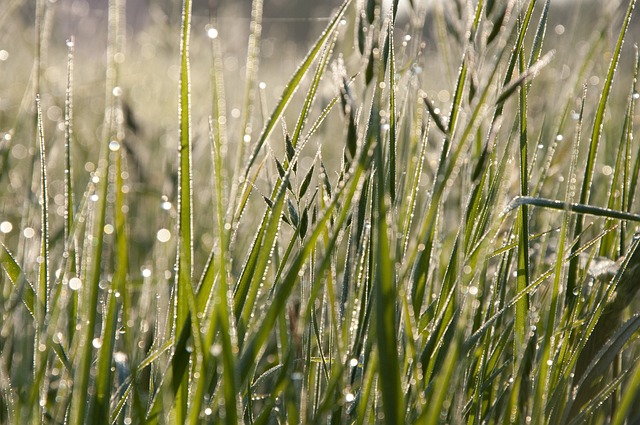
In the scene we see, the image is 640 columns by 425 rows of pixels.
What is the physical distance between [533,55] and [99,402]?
571 millimetres

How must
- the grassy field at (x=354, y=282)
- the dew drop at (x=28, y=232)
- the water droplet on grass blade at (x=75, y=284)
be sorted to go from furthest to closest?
the dew drop at (x=28, y=232) < the water droplet on grass blade at (x=75, y=284) < the grassy field at (x=354, y=282)

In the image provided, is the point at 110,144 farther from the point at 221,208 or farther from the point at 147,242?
the point at 147,242

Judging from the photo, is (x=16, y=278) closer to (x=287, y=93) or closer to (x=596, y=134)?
(x=287, y=93)

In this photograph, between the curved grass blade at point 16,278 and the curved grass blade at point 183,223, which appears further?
the curved grass blade at point 16,278

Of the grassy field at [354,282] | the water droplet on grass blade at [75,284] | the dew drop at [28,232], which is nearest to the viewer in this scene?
the grassy field at [354,282]

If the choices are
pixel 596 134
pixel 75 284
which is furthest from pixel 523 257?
pixel 75 284

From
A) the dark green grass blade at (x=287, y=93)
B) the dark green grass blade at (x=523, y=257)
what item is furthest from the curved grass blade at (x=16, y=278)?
the dark green grass blade at (x=523, y=257)

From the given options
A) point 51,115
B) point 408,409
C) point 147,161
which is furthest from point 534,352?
point 51,115

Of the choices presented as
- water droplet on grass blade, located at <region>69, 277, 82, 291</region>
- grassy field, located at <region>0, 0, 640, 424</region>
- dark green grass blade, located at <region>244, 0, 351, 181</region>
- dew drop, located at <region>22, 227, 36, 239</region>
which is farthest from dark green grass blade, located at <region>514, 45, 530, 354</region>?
dew drop, located at <region>22, 227, 36, 239</region>

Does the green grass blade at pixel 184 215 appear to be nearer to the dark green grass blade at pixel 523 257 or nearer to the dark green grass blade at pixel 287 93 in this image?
the dark green grass blade at pixel 287 93

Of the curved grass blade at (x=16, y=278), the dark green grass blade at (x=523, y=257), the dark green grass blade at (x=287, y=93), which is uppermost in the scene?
the dark green grass blade at (x=287, y=93)

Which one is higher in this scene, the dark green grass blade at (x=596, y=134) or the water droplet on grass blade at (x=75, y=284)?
the dark green grass blade at (x=596, y=134)

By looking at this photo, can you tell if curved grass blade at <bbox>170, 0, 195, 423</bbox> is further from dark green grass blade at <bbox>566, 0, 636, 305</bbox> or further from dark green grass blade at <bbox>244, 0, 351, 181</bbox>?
dark green grass blade at <bbox>566, 0, 636, 305</bbox>

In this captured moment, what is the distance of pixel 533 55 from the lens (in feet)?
2.64
